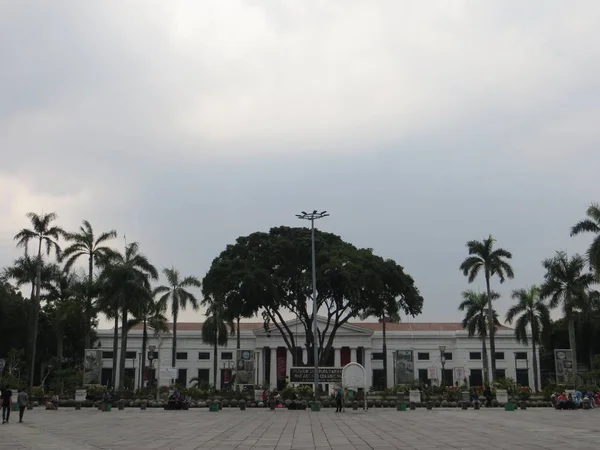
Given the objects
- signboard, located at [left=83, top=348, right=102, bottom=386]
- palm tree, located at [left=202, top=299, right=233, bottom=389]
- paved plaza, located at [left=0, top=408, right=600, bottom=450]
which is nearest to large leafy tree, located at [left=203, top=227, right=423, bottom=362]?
signboard, located at [left=83, top=348, right=102, bottom=386]

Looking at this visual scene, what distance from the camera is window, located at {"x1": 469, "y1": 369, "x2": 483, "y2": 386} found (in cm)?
8669

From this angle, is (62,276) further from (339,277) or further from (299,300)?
(339,277)

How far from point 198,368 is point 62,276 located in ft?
99.1

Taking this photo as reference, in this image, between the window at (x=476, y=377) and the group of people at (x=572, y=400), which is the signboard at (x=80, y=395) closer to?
the group of people at (x=572, y=400)

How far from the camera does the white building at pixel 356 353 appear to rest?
85500 millimetres

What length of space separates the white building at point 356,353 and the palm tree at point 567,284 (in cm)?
3379

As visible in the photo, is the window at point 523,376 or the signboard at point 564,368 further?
the window at point 523,376

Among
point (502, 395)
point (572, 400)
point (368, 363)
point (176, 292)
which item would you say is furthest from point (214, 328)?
point (572, 400)

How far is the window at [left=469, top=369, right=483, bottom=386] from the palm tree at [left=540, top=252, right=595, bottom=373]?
116ft

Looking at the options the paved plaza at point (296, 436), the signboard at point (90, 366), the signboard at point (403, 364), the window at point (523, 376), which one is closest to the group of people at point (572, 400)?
the paved plaza at point (296, 436)

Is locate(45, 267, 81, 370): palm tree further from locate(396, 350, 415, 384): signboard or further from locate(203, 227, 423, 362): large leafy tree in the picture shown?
locate(396, 350, 415, 384): signboard

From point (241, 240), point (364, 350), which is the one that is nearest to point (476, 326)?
point (364, 350)

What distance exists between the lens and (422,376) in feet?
286

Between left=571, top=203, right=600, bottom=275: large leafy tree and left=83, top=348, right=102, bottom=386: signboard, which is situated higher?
left=571, top=203, right=600, bottom=275: large leafy tree
